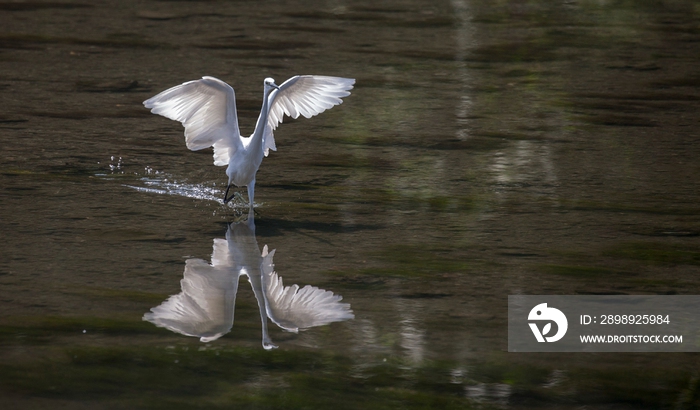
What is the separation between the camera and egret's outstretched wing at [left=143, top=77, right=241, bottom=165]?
5539 millimetres

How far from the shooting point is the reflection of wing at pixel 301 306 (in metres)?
4.21

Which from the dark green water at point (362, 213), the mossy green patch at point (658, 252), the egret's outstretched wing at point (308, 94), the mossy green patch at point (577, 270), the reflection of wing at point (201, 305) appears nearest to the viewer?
the dark green water at point (362, 213)

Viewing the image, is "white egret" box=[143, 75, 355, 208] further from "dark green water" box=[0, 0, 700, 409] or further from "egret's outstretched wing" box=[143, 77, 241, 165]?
"dark green water" box=[0, 0, 700, 409]

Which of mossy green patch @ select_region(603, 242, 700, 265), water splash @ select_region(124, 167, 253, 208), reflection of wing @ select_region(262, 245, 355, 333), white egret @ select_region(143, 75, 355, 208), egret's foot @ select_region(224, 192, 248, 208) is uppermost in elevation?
white egret @ select_region(143, 75, 355, 208)

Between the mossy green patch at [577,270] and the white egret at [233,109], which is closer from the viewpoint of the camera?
the mossy green patch at [577,270]

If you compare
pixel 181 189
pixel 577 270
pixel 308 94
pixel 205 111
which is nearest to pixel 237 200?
pixel 181 189

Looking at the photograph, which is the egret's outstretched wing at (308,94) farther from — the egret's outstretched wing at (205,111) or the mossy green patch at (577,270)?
the mossy green patch at (577,270)

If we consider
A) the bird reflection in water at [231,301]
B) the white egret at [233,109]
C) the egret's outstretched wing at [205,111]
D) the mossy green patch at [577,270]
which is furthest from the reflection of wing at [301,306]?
the egret's outstretched wing at [205,111]

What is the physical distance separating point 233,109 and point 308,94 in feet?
1.70

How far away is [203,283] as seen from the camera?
4.61 metres

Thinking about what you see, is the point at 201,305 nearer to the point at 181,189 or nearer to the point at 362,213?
the point at 362,213

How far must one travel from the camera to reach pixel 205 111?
579 cm

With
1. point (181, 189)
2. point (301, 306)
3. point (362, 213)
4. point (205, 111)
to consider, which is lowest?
point (301, 306)

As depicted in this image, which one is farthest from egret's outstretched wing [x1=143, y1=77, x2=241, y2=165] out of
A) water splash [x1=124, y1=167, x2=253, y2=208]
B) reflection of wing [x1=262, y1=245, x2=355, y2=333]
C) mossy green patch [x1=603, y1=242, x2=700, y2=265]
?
mossy green patch [x1=603, y1=242, x2=700, y2=265]
